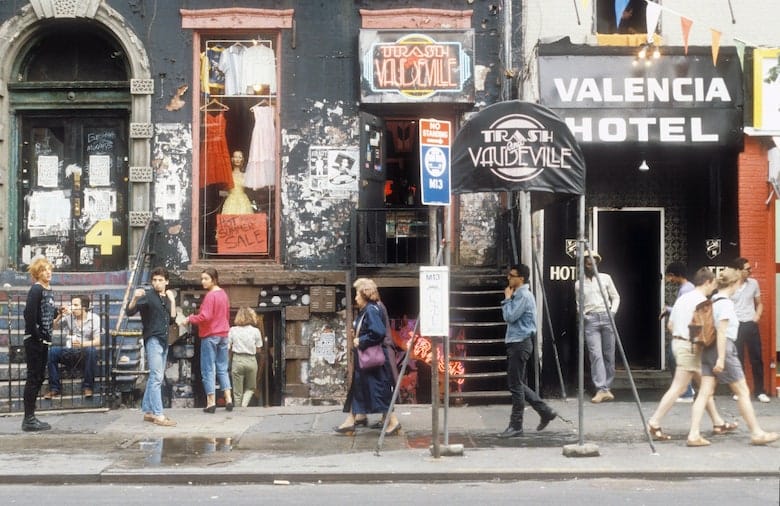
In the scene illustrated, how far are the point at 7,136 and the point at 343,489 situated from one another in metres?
9.06

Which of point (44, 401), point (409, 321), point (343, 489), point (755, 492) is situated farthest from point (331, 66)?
point (755, 492)

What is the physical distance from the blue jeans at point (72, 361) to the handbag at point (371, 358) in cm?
397

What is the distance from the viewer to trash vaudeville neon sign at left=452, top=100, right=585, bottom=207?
1100cm

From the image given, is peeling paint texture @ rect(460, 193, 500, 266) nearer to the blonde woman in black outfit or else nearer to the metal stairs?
the metal stairs

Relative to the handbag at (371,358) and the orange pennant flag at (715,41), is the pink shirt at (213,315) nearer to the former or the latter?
the handbag at (371,358)

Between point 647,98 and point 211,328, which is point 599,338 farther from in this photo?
point 211,328

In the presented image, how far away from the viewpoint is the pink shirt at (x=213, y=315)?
1316 cm

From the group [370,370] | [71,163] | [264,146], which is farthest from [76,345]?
[370,370]

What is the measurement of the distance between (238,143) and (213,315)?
322cm

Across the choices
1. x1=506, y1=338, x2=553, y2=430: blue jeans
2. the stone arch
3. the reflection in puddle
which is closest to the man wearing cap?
x1=506, y1=338, x2=553, y2=430: blue jeans

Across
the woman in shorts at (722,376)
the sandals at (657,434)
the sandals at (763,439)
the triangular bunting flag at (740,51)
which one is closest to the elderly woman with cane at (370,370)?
the sandals at (657,434)

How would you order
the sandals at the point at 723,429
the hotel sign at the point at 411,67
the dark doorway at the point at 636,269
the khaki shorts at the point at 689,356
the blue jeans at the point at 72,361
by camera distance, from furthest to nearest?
1. the dark doorway at the point at 636,269
2. the hotel sign at the point at 411,67
3. the blue jeans at the point at 72,361
4. the sandals at the point at 723,429
5. the khaki shorts at the point at 689,356

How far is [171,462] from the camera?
10.2 meters

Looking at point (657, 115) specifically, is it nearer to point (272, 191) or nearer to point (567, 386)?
point (567, 386)
